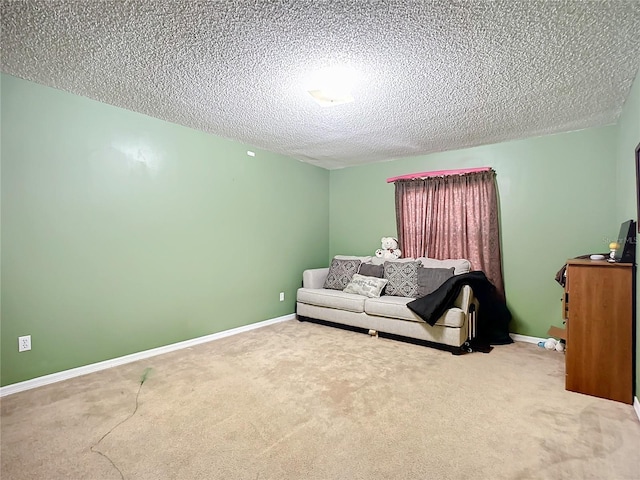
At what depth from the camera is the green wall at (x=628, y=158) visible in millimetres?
2279

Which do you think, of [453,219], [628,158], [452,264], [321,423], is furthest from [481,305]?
[321,423]

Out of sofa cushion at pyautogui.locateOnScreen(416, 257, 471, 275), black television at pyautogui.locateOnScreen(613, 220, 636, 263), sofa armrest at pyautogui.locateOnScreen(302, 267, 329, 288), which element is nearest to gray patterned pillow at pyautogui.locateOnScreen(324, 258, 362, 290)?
sofa armrest at pyautogui.locateOnScreen(302, 267, 329, 288)

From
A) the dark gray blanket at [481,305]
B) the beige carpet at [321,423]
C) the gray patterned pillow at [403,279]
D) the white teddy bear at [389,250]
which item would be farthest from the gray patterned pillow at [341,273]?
the beige carpet at [321,423]

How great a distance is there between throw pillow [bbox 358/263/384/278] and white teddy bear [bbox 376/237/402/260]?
0.93 feet

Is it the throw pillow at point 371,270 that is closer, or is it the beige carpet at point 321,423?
the beige carpet at point 321,423

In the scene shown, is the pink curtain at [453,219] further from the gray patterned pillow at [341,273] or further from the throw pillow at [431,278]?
the gray patterned pillow at [341,273]

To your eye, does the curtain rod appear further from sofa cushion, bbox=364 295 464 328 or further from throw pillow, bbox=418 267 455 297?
sofa cushion, bbox=364 295 464 328

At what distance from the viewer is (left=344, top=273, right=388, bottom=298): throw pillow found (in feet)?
13.4

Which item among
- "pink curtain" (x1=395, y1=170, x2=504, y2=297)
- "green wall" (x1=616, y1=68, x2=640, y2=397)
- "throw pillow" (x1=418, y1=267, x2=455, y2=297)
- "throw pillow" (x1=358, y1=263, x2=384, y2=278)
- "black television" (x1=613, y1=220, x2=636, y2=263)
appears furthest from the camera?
"throw pillow" (x1=358, y1=263, x2=384, y2=278)

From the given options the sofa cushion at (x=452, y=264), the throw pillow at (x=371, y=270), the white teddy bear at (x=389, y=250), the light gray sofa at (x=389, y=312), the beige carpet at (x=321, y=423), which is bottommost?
the beige carpet at (x=321, y=423)

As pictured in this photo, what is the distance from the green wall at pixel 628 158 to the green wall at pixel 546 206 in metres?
0.22

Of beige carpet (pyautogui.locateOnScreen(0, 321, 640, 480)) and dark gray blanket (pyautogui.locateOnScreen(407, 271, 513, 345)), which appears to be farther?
dark gray blanket (pyautogui.locateOnScreen(407, 271, 513, 345))

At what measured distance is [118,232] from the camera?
300 cm

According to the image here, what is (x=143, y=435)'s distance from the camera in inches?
74.1
